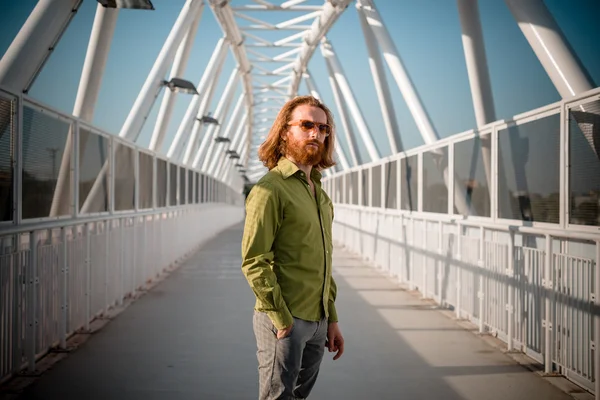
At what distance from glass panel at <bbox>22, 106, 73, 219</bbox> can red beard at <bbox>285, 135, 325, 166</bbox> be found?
3420 mm

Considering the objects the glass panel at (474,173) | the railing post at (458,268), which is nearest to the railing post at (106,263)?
the railing post at (458,268)

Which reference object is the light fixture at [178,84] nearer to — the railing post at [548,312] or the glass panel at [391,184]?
the glass panel at [391,184]

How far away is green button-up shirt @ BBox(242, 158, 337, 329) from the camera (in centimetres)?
276

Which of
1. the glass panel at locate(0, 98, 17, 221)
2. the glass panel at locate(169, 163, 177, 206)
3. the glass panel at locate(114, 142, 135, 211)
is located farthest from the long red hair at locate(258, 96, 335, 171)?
the glass panel at locate(169, 163, 177, 206)

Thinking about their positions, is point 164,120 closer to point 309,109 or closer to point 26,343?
point 26,343

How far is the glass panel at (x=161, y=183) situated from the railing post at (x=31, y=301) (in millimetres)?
7059

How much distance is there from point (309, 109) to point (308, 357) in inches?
47.2

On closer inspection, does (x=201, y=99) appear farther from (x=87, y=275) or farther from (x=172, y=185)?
(x=87, y=275)

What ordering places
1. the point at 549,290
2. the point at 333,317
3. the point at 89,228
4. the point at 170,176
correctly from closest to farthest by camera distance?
the point at 333,317 < the point at 549,290 < the point at 89,228 < the point at 170,176

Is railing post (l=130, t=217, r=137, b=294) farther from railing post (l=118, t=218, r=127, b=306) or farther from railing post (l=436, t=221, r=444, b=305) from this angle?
railing post (l=436, t=221, r=444, b=305)

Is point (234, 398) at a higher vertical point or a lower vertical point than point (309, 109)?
lower

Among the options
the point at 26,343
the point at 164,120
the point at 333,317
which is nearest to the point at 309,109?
the point at 333,317

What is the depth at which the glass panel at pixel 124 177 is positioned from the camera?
29.9 ft

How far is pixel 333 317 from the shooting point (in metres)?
3.19
